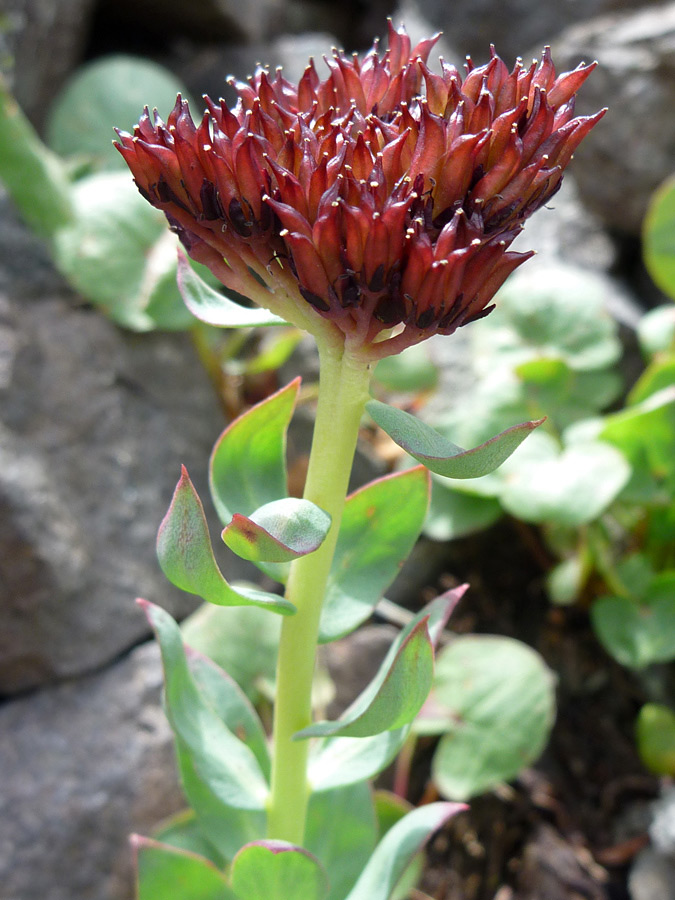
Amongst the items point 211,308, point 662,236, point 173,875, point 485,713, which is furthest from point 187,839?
point 662,236

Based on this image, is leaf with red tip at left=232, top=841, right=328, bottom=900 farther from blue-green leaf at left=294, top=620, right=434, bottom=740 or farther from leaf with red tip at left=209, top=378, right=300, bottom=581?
leaf with red tip at left=209, top=378, right=300, bottom=581

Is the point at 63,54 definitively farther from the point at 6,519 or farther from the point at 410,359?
the point at 6,519

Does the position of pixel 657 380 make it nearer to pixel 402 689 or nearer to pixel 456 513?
pixel 456 513

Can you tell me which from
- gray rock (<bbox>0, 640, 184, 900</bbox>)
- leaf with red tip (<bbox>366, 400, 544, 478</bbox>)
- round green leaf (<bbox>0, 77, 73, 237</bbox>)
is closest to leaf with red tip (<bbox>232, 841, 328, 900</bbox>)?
leaf with red tip (<bbox>366, 400, 544, 478</bbox>)

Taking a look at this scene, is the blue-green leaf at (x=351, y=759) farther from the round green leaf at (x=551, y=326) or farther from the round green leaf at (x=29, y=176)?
the round green leaf at (x=29, y=176)

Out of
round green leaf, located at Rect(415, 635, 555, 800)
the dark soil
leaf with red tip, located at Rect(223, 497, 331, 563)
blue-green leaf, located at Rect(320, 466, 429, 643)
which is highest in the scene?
leaf with red tip, located at Rect(223, 497, 331, 563)

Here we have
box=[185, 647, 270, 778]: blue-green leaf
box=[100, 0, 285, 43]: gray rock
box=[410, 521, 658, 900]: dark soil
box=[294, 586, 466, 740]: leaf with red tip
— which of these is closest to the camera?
box=[294, 586, 466, 740]: leaf with red tip
